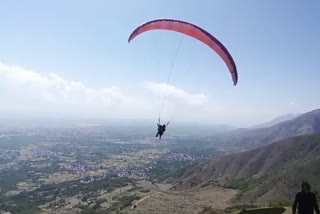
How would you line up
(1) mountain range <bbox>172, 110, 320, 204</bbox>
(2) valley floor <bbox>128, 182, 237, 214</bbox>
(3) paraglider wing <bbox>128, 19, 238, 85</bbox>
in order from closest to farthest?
(3) paraglider wing <bbox>128, 19, 238, 85</bbox>
(2) valley floor <bbox>128, 182, 237, 214</bbox>
(1) mountain range <bbox>172, 110, 320, 204</bbox>

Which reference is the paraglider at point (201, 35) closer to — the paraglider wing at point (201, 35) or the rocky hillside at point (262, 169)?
the paraglider wing at point (201, 35)

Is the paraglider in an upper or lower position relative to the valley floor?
upper

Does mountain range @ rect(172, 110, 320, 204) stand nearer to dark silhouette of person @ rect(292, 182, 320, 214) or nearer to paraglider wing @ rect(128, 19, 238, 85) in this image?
paraglider wing @ rect(128, 19, 238, 85)

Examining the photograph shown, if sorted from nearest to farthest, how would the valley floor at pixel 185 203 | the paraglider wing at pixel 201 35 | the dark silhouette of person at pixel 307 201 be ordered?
the dark silhouette of person at pixel 307 201
the paraglider wing at pixel 201 35
the valley floor at pixel 185 203

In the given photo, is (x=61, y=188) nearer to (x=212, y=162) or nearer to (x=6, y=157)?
(x=212, y=162)

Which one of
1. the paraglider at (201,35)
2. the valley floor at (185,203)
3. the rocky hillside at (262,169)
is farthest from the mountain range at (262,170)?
the paraglider at (201,35)

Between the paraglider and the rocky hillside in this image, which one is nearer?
the paraglider

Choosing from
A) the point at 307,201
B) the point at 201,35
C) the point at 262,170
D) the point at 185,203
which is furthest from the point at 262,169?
the point at 307,201

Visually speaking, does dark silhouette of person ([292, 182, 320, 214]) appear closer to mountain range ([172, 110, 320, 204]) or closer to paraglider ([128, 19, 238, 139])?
paraglider ([128, 19, 238, 139])

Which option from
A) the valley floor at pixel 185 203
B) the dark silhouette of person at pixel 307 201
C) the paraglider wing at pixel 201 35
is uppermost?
the paraglider wing at pixel 201 35

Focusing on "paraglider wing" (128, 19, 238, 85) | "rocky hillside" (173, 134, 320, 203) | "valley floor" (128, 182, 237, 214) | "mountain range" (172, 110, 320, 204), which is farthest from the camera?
"rocky hillside" (173, 134, 320, 203)

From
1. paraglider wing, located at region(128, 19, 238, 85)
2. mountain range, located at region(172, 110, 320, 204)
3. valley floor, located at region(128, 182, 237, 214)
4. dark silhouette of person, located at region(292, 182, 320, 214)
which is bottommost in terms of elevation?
valley floor, located at region(128, 182, 237, 214)

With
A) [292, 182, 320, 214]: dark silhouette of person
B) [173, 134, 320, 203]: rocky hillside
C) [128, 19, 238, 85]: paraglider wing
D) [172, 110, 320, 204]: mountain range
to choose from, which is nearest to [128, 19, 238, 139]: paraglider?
[128, 19, 238, 85]: paraglider wing
